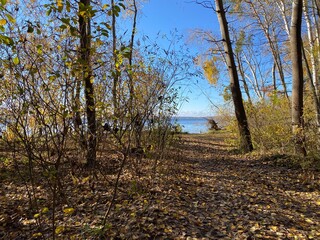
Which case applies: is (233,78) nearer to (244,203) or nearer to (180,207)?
(244,203)

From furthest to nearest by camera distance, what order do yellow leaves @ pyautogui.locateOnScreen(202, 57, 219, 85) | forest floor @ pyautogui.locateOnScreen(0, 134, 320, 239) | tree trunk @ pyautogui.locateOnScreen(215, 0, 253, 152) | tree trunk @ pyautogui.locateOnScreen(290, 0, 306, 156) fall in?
1. yellow leaves @ pyautogui.locateOnScreen(202, 57, 219, 85)
2. tree trunk @ pyautogui.locateOnScreen(215, 0, 253, 152)
3. tree trunk @ pyautogui.locateOnScreen(290, 0, 306, 156)
4. forest floor @ pyautogui.locateOnScreen(0, 134, 320, 239)

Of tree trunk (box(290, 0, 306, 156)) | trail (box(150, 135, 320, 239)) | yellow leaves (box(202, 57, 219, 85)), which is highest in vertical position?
yellow leaves (box(202, 57, 219, 85))

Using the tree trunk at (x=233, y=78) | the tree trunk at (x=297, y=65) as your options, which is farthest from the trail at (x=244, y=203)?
the tree trunk at (x=233, y=78)

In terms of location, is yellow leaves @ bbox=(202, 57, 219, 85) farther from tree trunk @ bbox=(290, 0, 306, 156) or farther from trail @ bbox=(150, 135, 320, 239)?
trail @ bbox=(150, 135, 320, 239)

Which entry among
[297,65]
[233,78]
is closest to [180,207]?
[297,65]

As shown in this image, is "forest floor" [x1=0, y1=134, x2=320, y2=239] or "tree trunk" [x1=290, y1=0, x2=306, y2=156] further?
"tree trunk" [x1=290, y1=0, x2=306, y2=156]

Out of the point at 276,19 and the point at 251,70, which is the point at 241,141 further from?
the point at 251,70

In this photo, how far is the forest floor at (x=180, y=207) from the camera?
260 centimetres

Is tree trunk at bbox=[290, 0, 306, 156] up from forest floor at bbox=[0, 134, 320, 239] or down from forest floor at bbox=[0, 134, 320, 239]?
up

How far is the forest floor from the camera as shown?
102 inches

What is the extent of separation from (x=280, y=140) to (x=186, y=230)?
4699mm

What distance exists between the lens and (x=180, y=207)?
3256mm

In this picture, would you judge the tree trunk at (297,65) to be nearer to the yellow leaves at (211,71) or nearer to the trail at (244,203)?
the trail at (244,203)

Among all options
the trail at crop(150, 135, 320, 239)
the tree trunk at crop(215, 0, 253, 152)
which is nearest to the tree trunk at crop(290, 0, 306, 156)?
the trail at crop(150, 135, 320, 239)
